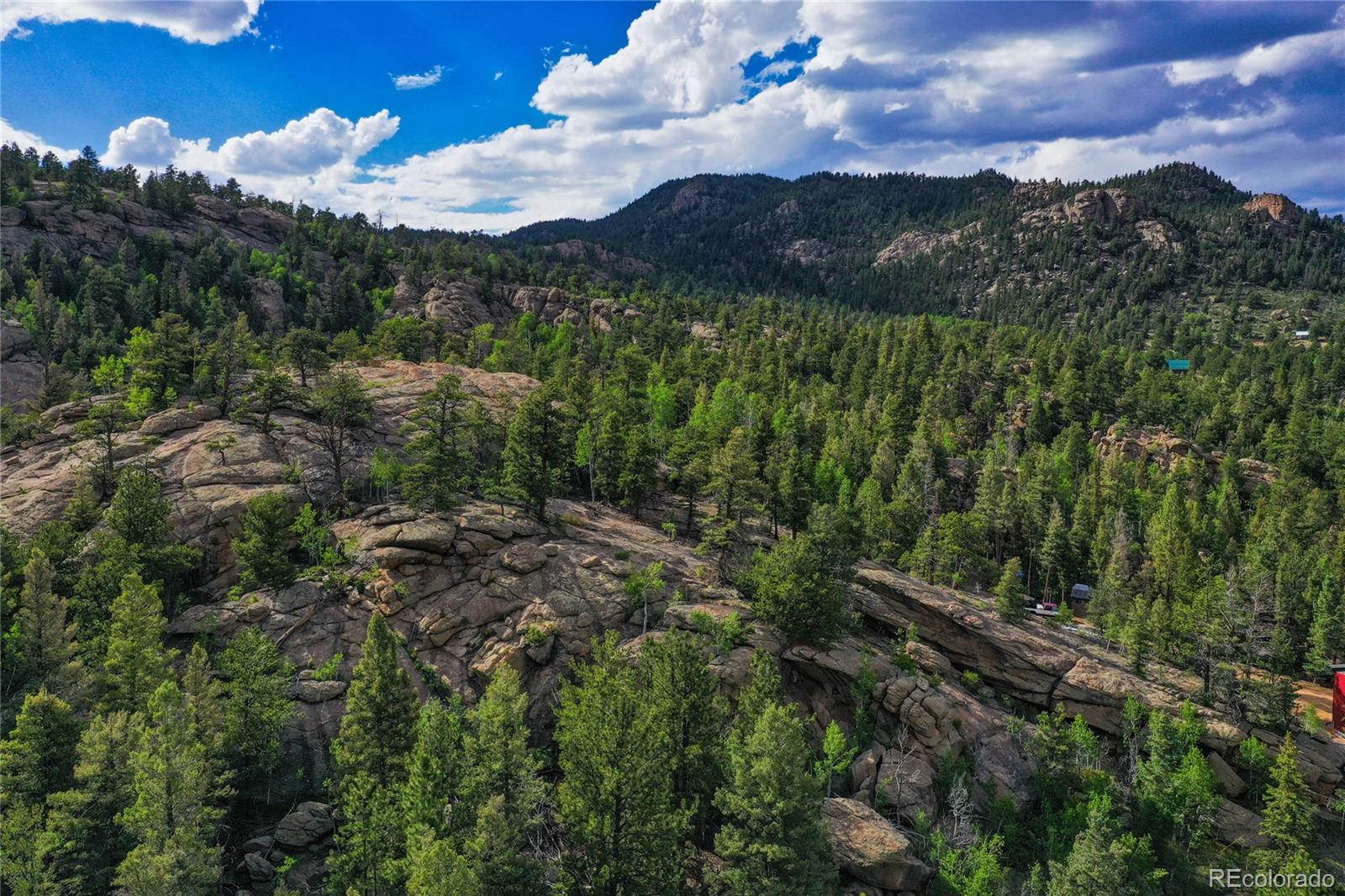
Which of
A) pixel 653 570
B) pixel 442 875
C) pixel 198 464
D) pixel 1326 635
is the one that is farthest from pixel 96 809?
pixel 1326 635

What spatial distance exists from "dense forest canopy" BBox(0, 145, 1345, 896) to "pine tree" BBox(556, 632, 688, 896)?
16 centimetres

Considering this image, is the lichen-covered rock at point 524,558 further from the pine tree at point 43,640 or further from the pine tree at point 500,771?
the pine tree at point 43,640

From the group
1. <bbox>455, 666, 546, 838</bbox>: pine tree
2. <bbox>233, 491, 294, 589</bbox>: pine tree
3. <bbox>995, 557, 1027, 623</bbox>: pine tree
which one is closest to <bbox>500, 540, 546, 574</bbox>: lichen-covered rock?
<bbox>233, 491, 294, 589</bbox>: pine tree

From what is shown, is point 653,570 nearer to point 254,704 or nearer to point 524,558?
point 524,558

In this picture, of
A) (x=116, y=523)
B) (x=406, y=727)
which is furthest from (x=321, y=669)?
(x=116, y=523)

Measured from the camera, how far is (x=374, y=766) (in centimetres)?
3631

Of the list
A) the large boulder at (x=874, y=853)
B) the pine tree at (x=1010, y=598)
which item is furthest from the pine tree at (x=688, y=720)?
the pine tree at (x=1010, y=598)

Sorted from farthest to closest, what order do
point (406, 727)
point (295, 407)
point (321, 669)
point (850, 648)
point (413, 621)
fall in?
point (295, 407) → point (850, 648) → point (413, 621) → point (321, 669) → point (406, 727)

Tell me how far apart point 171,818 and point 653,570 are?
102 feet

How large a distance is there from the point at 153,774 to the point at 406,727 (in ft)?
36.1

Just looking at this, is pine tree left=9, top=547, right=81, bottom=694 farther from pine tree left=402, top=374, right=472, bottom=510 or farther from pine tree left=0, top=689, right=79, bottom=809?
pine tree left=402, top=374, right=472, bottom=510

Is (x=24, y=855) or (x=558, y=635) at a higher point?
(x=558, y=635)

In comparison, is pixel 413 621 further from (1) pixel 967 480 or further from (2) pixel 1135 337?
(2) pixel 1135 337

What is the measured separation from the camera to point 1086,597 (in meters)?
88.6
